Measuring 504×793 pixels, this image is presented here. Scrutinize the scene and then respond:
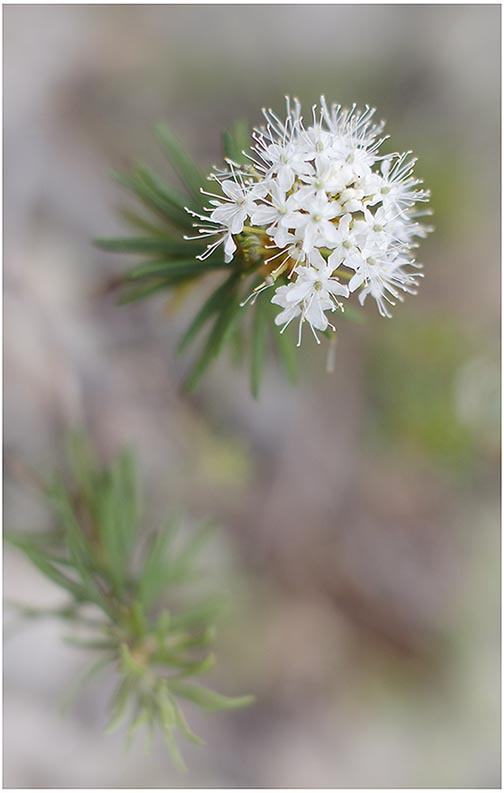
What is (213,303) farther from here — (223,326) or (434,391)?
(434,391)

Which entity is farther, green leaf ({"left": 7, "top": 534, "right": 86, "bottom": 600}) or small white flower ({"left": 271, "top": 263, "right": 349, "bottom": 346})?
green leaf ({"left": 7, "top": 534, "right": 86, "bottom": 600})

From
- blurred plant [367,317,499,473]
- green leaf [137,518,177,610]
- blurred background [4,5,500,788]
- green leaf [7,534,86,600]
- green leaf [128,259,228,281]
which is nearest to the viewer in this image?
green leaf [128,259,228,281]

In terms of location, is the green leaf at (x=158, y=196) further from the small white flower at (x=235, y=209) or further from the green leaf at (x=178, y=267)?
the small white flower at (x=235, y=209)

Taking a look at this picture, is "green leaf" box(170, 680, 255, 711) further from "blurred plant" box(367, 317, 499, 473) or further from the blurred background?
"blurred plant" box(367, 317, 499, 473)

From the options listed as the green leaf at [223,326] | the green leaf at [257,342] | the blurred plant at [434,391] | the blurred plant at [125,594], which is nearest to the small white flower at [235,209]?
the green leaf at [223,326]

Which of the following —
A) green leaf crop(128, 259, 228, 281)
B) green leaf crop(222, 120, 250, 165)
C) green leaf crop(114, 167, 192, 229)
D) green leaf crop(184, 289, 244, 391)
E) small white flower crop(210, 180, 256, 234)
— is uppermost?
green leaf crop(222, 120, 250, 165)

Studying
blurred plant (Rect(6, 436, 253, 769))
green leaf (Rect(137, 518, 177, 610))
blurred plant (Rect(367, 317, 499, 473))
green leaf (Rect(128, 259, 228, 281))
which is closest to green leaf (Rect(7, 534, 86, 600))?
blurred plant (Rect(6, 436, 253, 769))

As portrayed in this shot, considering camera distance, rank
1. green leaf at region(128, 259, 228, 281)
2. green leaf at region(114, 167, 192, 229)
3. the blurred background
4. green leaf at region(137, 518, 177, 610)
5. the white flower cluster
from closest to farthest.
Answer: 1. the white flower cluster
2. green leaf at region(128, 259, 228, 281)
3. green leaf at region(114, 167, 192, 229)
4. green leaf at region(137, 518, 177, 610)
5. the blurred background
